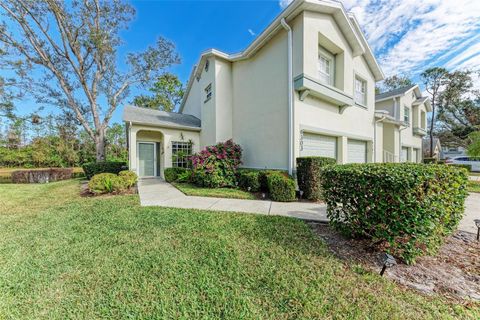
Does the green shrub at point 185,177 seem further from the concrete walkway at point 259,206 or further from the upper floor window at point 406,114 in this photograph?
the upper floor window at point 406,114

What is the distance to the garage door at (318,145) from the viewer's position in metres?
7.58

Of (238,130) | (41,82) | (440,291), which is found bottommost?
(440,291)

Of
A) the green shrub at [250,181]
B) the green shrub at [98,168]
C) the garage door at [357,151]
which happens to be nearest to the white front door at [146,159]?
the green shrub at [98,168]

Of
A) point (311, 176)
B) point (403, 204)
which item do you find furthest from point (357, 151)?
point (403, 204)

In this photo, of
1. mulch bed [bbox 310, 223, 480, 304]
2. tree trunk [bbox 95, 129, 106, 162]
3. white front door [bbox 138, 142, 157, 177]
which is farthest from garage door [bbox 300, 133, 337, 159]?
tree trunk [bbox 95, 129, 106, 162]

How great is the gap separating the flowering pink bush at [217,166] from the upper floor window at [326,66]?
214 inches

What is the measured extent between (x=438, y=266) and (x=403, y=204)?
1.20 meters

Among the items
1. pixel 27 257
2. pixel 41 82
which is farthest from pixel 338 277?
pixel 41 82

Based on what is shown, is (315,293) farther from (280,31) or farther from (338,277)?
(280,31)

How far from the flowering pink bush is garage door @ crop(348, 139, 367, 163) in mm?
6187

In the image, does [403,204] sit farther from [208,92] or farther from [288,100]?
[208,92]

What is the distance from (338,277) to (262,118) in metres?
6.94

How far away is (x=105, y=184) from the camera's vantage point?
691cm

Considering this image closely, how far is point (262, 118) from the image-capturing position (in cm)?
840
